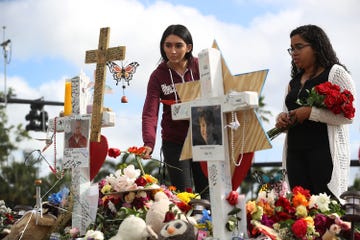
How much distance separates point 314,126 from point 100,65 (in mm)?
1540

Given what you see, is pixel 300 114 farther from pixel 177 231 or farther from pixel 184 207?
pixel 177 231

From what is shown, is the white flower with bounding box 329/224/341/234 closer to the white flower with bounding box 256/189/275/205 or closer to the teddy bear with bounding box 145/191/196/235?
the white flower with bounding box 256/189/275/205

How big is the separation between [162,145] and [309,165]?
1.20m

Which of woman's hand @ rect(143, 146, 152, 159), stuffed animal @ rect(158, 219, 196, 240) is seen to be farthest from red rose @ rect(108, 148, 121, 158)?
stuffed animal @ rect(158, 219, 196, 240)

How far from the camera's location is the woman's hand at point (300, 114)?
16.3ft

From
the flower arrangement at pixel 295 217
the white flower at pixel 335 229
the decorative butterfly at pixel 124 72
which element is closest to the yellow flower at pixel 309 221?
the flower arrangement at pixel 295 217

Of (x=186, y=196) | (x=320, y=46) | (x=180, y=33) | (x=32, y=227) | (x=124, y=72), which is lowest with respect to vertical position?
(x=32, y=227)

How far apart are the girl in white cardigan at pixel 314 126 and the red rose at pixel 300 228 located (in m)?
0.76

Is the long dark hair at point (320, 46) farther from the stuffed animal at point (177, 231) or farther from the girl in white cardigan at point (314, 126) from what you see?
the stuffed animal at point (177, 231)

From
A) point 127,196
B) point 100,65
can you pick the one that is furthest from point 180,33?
point 127,196

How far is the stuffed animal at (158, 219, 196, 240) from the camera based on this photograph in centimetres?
386

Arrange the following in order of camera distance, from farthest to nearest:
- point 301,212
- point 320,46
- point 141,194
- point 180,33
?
point 180,33
point 320,46
point 141,194
point 301,212

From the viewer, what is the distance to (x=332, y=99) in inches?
190

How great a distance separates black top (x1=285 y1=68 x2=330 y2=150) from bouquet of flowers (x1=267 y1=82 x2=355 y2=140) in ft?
0.62
